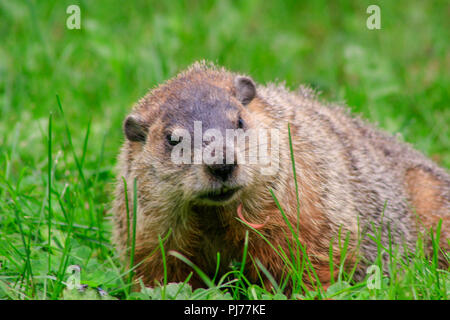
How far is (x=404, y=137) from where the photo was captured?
22.2ft

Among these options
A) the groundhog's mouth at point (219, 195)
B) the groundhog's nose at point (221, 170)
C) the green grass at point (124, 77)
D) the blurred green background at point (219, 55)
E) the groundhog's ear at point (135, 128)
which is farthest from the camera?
the blurred green background at point (219, 55)

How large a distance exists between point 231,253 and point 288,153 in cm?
77

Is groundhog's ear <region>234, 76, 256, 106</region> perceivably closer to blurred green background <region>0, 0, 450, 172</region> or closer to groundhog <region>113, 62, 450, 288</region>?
groundhog <region>113, 62, 450, 288</region>

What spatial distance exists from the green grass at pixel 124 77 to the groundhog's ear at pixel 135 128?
599 mm

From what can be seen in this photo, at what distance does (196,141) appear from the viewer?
3.82m

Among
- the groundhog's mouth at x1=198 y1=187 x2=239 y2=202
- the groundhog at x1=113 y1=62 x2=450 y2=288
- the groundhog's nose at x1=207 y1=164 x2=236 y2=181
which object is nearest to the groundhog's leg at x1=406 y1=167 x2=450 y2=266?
the groundhog at x1=113 y1=62 x2=450 y2=288

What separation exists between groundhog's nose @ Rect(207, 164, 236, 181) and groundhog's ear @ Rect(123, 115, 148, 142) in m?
0.89

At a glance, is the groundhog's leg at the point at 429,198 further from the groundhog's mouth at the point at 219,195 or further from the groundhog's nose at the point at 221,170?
the groundhog's nose at the point at 221,170

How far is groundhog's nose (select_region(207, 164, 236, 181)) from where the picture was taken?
3.66 m

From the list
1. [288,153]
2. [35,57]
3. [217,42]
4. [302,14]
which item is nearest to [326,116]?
[288,153]

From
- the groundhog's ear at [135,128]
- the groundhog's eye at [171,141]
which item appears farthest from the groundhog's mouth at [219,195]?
the groundhog's ear at [135,128]

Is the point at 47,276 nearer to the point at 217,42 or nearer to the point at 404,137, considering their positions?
the point at 404,137

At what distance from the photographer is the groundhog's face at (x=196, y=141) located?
373 centimetres
